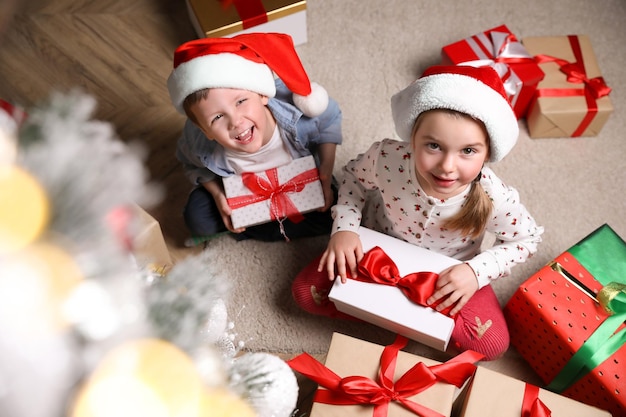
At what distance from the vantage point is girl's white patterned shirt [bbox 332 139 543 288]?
1.03 meters

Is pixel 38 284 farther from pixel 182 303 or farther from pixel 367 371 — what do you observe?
pixel 367 371

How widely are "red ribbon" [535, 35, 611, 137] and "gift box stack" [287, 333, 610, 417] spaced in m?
0.72

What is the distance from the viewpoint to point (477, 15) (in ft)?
5.22

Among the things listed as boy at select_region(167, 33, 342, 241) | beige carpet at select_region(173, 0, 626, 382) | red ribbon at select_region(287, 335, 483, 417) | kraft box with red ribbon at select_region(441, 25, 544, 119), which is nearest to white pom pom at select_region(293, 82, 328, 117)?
boy at select_region(167, 33, 342, 241)

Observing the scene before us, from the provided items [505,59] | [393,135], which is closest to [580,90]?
[505,59]

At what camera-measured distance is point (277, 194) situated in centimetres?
121

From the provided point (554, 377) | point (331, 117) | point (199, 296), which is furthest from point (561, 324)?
point (199, 296)

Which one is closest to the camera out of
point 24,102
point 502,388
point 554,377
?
point 502,388

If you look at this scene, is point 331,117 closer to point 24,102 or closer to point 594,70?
point 594,70

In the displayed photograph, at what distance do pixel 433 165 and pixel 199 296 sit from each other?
0.53 meters

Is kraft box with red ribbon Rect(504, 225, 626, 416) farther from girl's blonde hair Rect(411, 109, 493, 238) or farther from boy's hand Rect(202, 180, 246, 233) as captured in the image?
boy's hand Rect(202, 180, 246, 233)

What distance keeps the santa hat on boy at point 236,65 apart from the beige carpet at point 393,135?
0.39 meters

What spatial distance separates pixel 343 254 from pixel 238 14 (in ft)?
2.24

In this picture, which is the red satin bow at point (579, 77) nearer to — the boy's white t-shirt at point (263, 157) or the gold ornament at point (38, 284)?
the boy's white t-shirt at point (263, 157)
